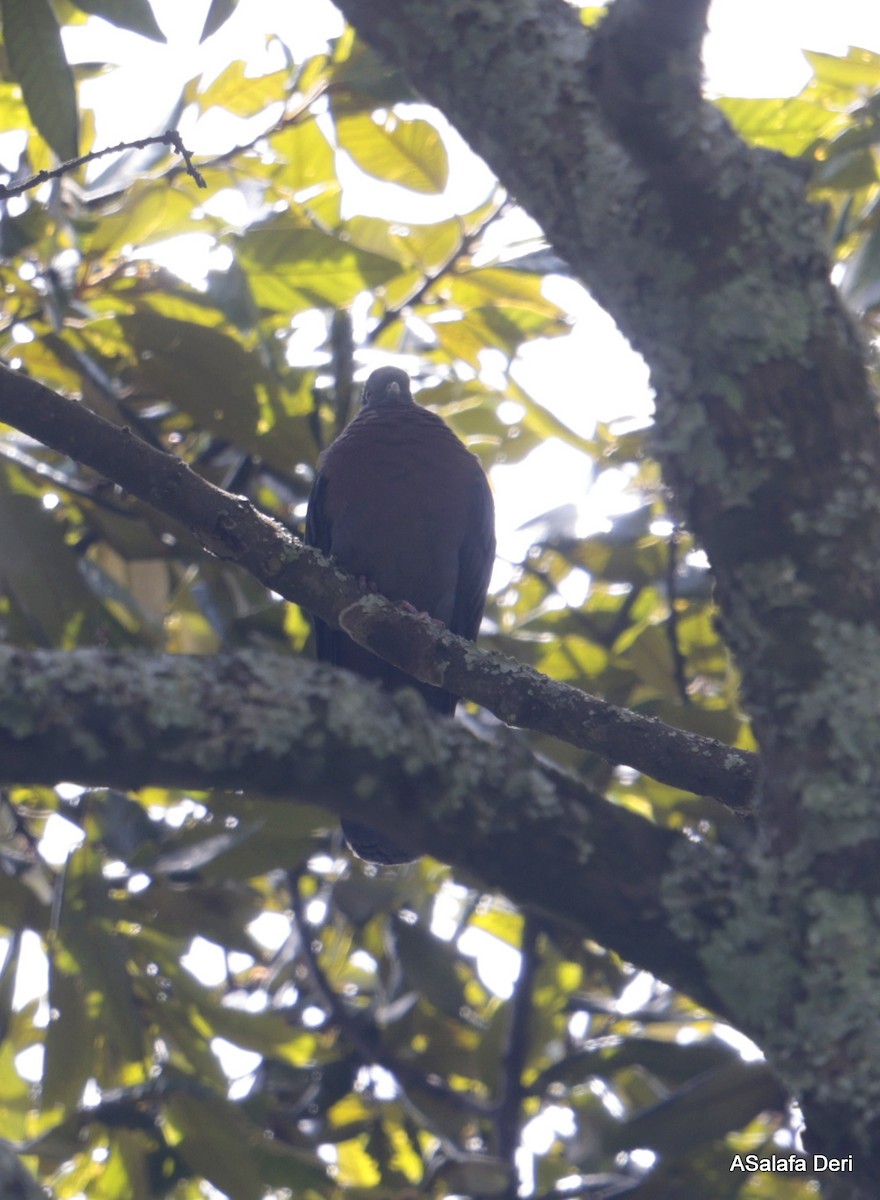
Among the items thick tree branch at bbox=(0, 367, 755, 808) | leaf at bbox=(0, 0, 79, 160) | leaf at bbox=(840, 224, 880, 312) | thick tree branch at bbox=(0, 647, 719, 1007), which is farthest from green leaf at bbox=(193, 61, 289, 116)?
thick tree branch at bbox=(0, 647, 719, 1007)

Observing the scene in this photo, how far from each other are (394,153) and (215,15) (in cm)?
95

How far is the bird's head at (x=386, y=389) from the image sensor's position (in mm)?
4122

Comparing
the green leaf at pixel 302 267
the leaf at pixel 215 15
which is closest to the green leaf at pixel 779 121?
the green leaf at pixel 302 267

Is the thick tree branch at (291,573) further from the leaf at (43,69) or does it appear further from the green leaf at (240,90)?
the green leaf at (240,90)

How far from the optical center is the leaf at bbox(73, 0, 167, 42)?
2.30 meters

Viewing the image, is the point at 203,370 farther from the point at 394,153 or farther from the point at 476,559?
the point at 476,559

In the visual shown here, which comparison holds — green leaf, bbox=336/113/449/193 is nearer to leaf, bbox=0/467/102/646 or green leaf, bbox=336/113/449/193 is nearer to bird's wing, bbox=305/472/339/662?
bird's wing, bbox=305/472/339/662

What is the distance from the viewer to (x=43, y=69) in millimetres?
2330

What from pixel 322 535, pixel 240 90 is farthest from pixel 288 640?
pixel 240 90

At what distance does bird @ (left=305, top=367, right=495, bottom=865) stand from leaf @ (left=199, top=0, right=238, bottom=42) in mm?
1517

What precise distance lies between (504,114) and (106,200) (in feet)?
6.15

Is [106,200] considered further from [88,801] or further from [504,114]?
[504,114]

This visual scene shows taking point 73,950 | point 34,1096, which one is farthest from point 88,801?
point 34,1096

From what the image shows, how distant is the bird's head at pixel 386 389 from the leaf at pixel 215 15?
1.80 metres
